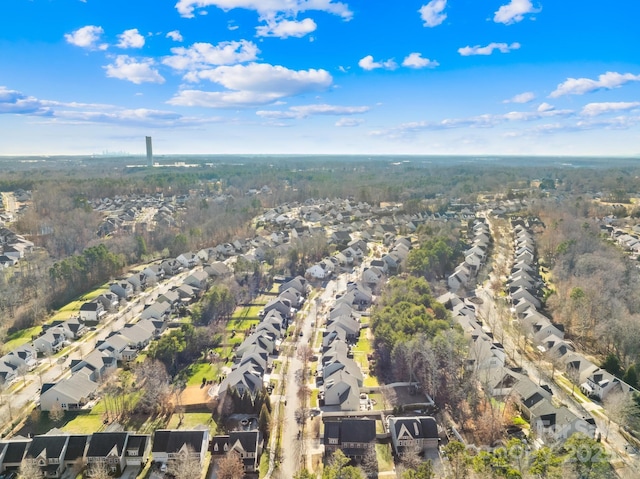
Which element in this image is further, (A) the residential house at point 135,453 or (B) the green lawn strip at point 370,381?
(B) the green lawn strip at point 370,381

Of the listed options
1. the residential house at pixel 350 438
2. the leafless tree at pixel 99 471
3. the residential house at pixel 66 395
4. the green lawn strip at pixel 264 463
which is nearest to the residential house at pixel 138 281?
the residential house at pixel 66 395

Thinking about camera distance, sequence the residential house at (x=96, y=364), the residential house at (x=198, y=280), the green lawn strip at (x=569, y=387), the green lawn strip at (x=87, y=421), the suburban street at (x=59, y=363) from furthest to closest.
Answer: the residential house at (x=198, y=280) → the residential house at (x=96, y=364) → the suburban street at (x=59, y=363) → the green lawn strip at (x=569, y=387) → the green lawn strip at (x=87, y=421)

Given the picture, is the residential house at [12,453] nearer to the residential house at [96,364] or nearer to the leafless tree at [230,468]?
the residential house at [96,364]

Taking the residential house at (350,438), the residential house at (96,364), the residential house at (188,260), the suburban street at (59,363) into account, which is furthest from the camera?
the residential house at (188,260)

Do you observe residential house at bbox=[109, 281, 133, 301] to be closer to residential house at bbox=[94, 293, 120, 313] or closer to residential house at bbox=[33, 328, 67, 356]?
residential house at bbox=[94, 293, 120, 313]

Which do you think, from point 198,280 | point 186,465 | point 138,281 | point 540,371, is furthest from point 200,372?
point 540,371

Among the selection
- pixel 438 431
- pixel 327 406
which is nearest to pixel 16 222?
pixel 327 406
